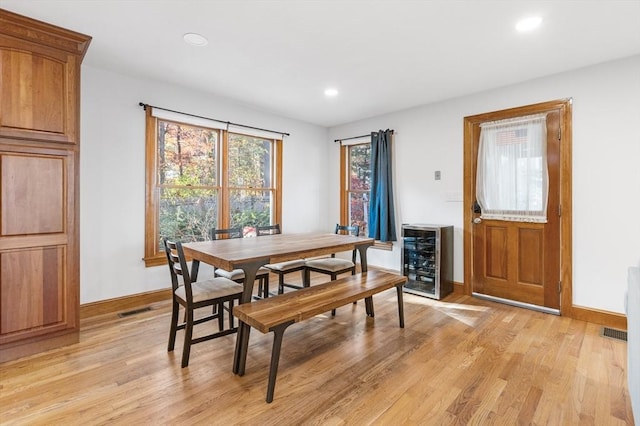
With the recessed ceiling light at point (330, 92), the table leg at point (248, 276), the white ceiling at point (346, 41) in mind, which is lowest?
the table leg at point (248, 276)

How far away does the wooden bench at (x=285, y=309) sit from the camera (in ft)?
6.26

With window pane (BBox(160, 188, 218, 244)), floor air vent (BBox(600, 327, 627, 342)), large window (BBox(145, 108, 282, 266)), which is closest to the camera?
floor air vent (BBox(600, 327, 627, 342))

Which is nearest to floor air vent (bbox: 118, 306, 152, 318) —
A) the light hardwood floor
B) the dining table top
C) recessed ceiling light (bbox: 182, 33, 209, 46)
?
the light hardwood floor

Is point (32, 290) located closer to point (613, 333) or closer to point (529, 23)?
point (529, 23)

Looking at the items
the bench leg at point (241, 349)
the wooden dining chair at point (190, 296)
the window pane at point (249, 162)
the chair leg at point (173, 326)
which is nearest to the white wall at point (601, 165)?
the window pane at point (249, 162)

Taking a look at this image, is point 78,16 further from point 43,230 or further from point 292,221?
point 292,221

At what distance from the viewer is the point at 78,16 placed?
2295 mm

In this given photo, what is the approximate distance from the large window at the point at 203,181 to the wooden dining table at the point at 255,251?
1.13 metres

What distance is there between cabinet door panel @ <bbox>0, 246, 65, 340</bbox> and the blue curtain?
3.75 metres

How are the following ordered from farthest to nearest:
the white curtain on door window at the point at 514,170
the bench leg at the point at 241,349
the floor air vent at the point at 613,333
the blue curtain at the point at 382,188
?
the blue curtain at the point at 382,188, the white curtain on door window at the point at 514,170, the floor air vent at the point at 613,333, the bench leg at the point at 241,349

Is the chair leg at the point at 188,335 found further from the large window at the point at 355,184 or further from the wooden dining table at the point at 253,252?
the large window at the point at 355,184

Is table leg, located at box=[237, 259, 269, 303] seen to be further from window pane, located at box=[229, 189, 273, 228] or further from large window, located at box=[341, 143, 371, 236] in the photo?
large window, located at box=[341, 143, 371, 236]

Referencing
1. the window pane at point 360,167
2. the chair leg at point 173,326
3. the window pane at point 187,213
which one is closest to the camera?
the chair leg at point 173,326

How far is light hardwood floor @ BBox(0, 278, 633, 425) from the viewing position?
1777mm
